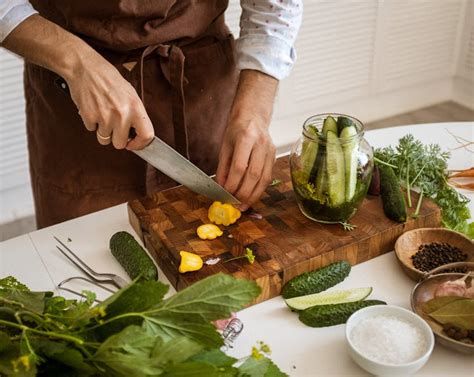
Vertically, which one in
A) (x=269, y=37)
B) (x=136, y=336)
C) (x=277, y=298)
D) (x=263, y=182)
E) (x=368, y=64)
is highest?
(x=269, y=37)

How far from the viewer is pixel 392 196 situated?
4.13ft

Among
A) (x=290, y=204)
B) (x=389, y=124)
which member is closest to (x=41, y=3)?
(x=290, y=204)

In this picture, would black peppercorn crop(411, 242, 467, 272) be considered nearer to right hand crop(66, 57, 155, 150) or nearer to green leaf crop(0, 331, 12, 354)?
right hand crop(66, 57, 155, 150)

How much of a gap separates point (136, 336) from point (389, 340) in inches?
16.1

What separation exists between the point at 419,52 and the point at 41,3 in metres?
2.53

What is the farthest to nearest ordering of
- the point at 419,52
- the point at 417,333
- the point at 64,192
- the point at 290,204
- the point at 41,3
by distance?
the point at 419,52 → the point at 64,192 → the point at 41,3 → the point at 290,204 → the point at 417,333

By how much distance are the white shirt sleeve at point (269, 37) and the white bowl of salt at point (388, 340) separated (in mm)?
624

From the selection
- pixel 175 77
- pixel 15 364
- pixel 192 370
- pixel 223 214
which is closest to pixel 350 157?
pixel 223 214

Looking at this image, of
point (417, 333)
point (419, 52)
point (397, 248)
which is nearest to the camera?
point (417, 333)

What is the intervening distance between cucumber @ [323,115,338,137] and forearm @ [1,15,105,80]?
1.42 ft

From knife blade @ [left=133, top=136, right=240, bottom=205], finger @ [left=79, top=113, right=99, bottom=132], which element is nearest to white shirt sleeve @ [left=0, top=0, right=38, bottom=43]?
finger @ [left=79, top=113, right=99, bottom=132]

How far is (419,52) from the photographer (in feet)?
11.5

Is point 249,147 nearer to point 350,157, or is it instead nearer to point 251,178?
point 251,178

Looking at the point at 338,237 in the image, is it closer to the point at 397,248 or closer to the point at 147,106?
the point at 397,248
